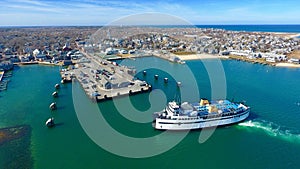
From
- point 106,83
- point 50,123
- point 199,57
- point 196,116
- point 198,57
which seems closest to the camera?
point 196,116

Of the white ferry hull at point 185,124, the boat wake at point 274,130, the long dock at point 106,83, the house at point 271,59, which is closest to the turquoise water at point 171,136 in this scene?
the boat wake at point 274,130

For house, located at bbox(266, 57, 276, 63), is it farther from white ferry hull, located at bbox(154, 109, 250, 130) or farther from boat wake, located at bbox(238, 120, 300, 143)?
white ferry hull, located at bbox(154, 109, 250, 130)

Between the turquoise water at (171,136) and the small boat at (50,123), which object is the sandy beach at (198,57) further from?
the small boat at (50,123)

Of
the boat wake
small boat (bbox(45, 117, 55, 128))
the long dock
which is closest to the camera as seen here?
the boat wake

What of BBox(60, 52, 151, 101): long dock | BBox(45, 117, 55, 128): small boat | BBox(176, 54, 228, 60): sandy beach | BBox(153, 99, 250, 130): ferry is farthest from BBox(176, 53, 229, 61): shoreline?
BBox(45, 117, 55, 128): small boat

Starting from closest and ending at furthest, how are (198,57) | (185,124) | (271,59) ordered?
(185,124) → (271,59) → (198,57)

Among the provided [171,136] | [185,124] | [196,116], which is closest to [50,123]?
[171,136]

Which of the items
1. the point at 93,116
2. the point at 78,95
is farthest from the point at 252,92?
the point at 78,95

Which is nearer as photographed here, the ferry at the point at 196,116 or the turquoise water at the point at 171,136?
the turquoise water at the point at 171,136

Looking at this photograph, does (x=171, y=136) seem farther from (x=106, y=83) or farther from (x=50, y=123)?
(x=106, y=83)
